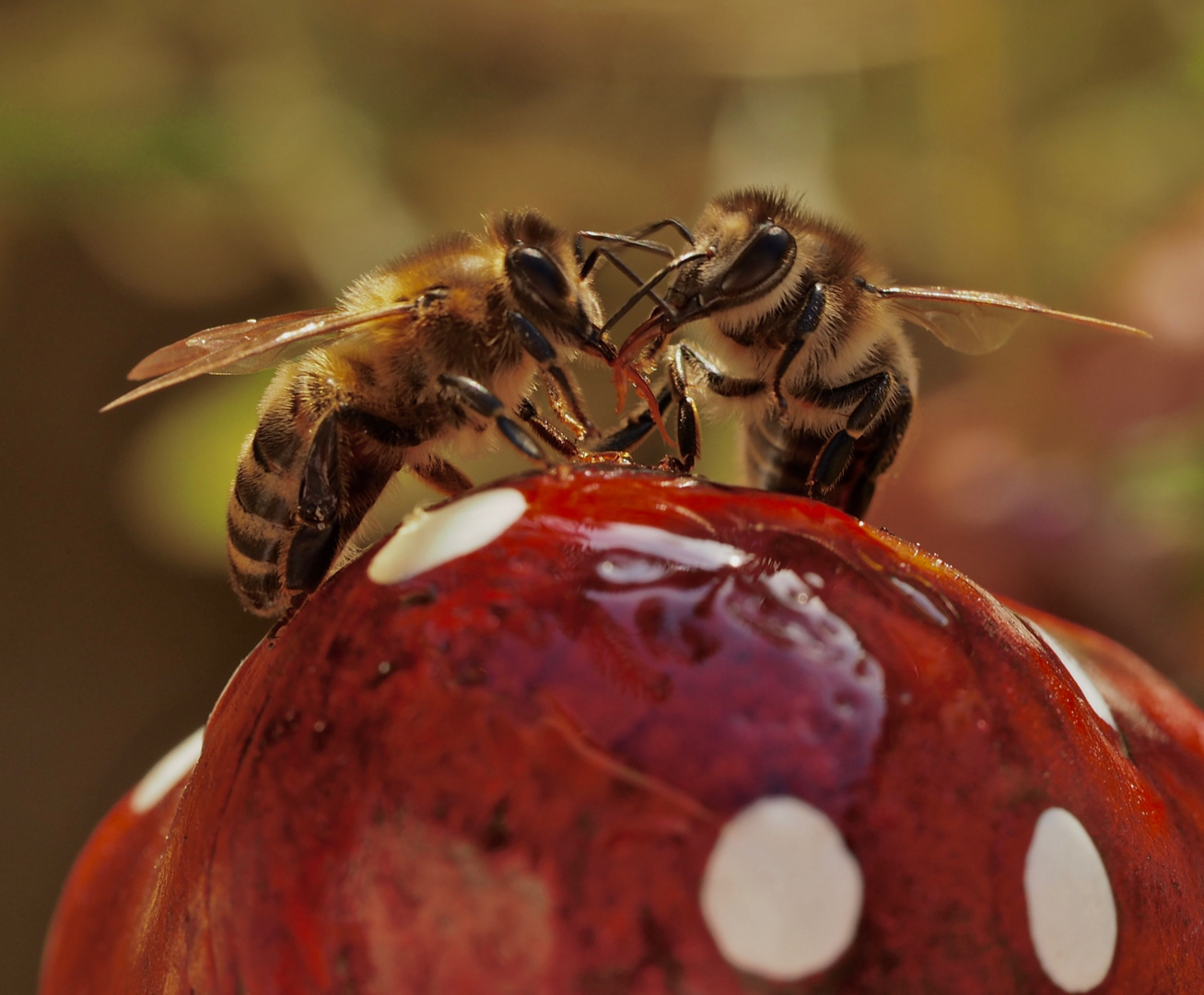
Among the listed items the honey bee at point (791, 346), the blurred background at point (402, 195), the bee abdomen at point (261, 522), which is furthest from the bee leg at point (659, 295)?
the blurred background at point (402, 195)

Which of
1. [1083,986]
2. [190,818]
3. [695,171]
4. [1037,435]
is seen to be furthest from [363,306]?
[695,171]

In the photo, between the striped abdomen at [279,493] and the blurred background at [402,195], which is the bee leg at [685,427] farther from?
the blurred background at [402,195]

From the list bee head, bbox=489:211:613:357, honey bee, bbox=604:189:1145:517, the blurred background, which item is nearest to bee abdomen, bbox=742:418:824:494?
honey bee, bbox=604:189:1145:517

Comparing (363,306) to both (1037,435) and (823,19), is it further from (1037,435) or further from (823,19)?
(823,19)

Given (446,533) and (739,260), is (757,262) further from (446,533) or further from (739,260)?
(446,533)

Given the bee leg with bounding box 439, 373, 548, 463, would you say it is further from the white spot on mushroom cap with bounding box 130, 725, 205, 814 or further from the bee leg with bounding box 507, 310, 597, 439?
the white spot on mushroom cap with bounding box 130, 725, 205, 814
